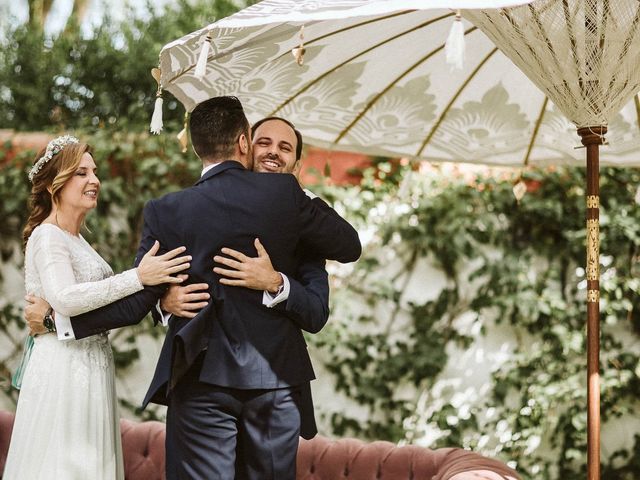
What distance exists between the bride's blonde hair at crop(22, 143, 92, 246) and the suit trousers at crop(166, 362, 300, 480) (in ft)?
3.34

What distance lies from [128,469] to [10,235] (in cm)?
181

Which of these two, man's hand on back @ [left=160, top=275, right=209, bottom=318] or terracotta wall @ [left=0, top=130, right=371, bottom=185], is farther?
terracotta wall @ [left=0, top=130, right=371, bottom=185]

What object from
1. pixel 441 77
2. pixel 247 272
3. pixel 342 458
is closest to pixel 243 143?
pixel 247 272

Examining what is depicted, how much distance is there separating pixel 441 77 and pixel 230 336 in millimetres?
1925

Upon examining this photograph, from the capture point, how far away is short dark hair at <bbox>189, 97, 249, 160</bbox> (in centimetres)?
248

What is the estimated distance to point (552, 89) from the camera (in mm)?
2818

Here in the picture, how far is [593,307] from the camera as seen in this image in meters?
2.94

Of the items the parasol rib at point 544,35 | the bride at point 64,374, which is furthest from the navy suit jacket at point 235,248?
the parasol rib at point 544,35

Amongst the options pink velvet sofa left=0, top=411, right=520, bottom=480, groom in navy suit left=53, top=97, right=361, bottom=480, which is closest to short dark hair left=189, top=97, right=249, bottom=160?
groom in navy suit left=53, top=97, right=361, bottom=480

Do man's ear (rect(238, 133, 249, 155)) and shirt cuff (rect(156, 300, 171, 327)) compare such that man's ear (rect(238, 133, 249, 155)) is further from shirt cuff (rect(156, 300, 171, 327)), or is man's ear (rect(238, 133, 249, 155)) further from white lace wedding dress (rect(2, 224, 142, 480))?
white lace wedding dress (rect(2, 224, 142, 480))

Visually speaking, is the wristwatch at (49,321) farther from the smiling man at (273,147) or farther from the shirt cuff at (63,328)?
the smiling man at (273,147)

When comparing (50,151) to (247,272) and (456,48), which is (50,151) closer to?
(247,272)

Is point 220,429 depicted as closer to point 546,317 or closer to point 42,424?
point 42,424

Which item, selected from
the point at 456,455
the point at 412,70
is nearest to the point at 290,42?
the point at 412,70
